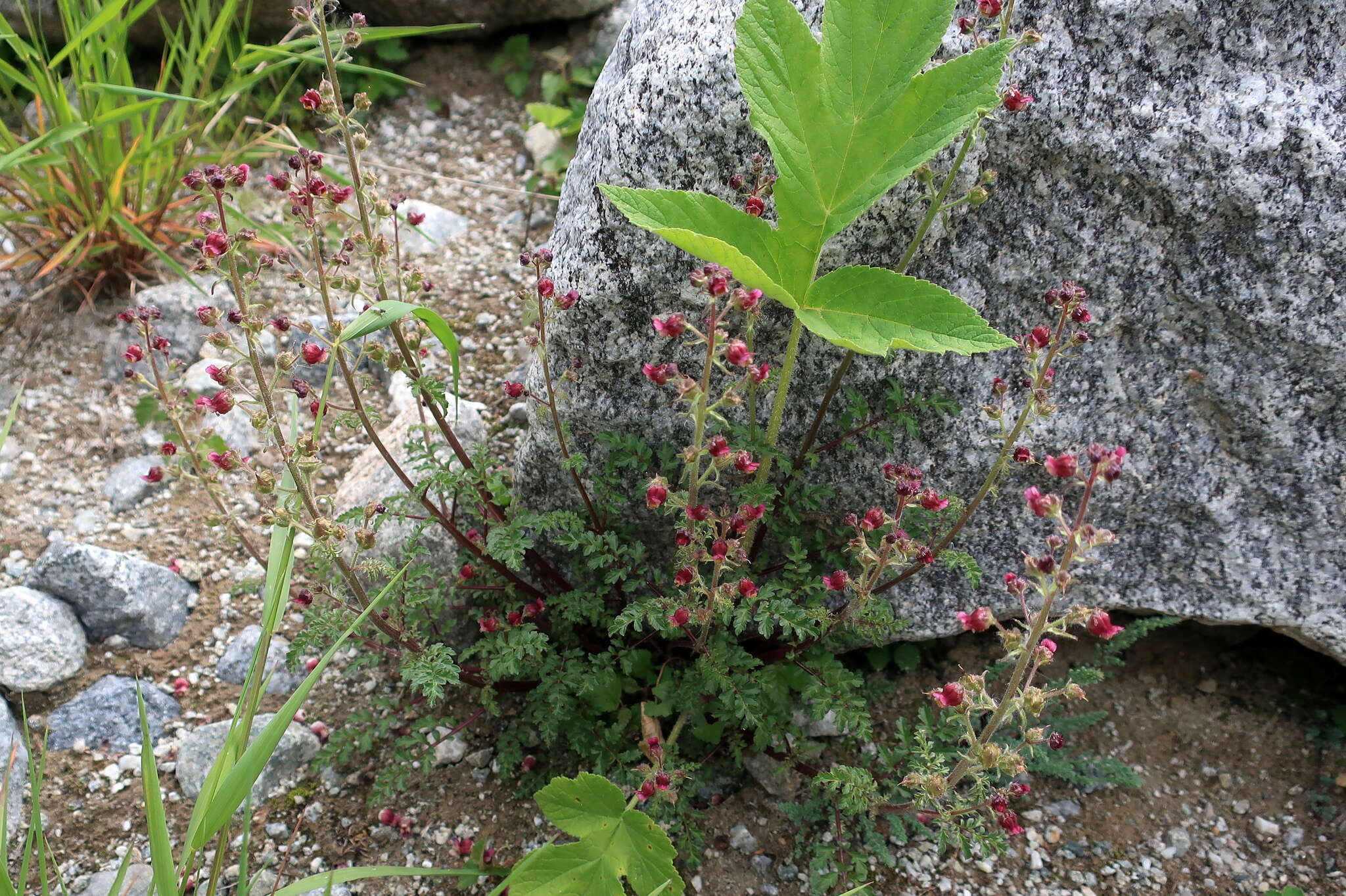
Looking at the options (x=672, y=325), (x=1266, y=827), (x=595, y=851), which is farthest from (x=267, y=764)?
(x=1266, y=827)

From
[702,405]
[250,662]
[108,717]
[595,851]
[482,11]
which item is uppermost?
[482,11]

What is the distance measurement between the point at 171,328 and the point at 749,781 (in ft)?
10.0

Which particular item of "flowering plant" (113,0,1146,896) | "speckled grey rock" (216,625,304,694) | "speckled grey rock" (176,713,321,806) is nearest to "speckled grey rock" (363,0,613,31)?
"flowering plant" (113,0,1146,896)

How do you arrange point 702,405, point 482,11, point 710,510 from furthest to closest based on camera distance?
point 482,11 → point 710,510 → point 702,405

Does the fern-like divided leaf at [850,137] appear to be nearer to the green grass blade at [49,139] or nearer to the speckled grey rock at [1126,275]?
the speckled grey rock at [1126,275]

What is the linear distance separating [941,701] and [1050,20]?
5.55ft

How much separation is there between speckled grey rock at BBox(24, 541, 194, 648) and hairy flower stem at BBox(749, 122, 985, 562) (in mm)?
2040

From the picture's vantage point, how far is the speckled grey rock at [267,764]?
9.47 ft

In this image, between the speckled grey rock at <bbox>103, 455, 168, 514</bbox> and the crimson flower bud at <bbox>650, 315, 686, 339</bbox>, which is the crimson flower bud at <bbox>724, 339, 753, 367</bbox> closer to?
the crimson flower bud at <bbox>650, 315, 686, 339</bbox>

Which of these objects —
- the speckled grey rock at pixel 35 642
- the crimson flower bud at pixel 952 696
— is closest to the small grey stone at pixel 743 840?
the crimson flower bud at pixel 952 696

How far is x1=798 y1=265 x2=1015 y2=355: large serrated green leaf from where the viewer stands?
1.98 m

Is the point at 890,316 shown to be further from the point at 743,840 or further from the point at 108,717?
the point at 108,717

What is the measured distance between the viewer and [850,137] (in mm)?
2090

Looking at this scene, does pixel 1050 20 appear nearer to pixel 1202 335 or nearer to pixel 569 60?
pixel 1202 335
